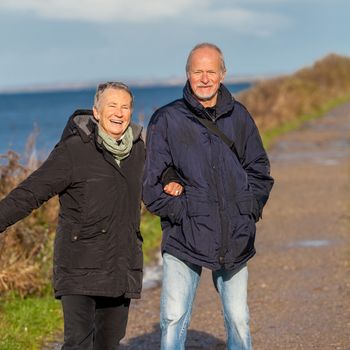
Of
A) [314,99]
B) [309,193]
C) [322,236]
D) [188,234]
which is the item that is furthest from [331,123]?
[188,234]

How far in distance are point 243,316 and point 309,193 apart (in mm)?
9604

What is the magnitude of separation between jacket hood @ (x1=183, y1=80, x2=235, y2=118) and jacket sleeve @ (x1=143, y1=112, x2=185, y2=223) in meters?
0.16

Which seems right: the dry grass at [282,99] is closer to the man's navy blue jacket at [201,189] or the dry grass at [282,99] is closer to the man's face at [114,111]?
the man's navy blue jacket at [201,189]

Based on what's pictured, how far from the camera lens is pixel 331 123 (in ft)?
98.6

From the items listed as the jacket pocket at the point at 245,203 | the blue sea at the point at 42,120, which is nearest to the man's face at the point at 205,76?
the jacket pocket at the point at 245,203

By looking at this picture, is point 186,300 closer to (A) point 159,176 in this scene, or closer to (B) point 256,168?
(A) point 159,176

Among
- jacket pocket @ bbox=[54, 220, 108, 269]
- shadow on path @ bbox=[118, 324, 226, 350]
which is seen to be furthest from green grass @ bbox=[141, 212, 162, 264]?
jacket pocket @ bbox=[54, 220, 108, 269]

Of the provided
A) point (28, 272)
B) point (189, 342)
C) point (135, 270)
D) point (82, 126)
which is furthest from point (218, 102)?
point (28, 272)

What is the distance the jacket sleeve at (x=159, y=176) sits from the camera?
193 inches

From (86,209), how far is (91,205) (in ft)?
0.10

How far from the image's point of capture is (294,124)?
29.5 meters

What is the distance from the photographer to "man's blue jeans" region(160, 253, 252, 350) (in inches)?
195

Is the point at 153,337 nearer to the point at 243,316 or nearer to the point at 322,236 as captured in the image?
the point at 243,316

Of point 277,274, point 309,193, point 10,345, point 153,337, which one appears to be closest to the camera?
point 10,345
